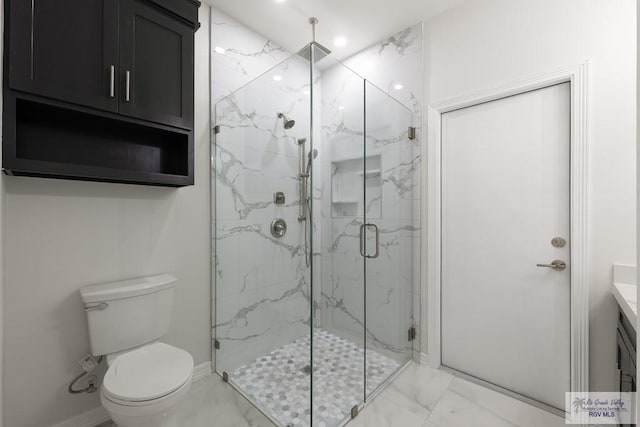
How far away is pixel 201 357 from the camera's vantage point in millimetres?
2059

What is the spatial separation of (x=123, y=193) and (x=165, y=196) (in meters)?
0.23

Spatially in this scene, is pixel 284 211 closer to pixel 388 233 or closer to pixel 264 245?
pixel 264 245

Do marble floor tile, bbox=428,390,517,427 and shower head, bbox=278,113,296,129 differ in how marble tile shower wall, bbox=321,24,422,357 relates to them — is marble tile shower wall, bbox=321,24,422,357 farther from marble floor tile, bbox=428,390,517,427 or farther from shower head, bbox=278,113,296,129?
marble floor tile, bbox=428,390,517,427

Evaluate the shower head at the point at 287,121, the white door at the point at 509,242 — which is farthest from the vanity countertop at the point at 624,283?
the shower head at the point at 287,121

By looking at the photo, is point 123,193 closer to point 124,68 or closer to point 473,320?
point 124,68

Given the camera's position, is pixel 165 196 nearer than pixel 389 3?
Yes

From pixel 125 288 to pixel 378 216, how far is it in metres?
1.60

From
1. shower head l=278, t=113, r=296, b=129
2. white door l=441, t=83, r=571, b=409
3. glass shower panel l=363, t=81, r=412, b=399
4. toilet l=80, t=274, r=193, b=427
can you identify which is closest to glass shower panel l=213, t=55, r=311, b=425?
shower head l=278, t=113, r=296, b=129

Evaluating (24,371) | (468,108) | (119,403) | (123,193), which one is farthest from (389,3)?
(24,371)

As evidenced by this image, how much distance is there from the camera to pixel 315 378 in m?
1.76

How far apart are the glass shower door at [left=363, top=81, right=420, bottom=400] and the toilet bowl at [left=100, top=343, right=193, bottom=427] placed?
119 cm

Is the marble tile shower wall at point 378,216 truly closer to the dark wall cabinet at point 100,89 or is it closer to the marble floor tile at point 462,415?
the marble floor tile at point 462,415

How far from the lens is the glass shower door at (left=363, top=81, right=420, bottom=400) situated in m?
2.01

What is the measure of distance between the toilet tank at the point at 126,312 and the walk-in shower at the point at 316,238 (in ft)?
1.49
